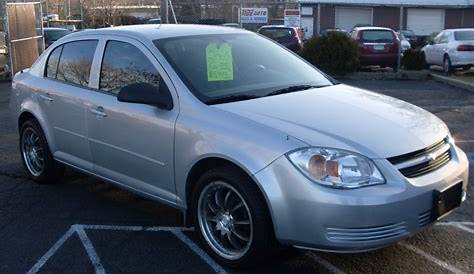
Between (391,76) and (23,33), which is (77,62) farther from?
(391,76)

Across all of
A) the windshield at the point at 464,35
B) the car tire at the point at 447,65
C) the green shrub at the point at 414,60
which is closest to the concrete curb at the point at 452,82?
the car tire at the point at 447,65

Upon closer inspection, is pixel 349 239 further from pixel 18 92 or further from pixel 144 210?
pixel 18 92

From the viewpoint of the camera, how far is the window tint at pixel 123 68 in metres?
4.96

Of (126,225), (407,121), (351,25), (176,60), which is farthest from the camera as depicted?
(351,25)

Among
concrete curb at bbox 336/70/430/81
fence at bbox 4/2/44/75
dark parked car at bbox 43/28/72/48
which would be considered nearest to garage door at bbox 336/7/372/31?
dark parked car at bbox 43/28/72/48

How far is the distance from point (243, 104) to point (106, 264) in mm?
1509

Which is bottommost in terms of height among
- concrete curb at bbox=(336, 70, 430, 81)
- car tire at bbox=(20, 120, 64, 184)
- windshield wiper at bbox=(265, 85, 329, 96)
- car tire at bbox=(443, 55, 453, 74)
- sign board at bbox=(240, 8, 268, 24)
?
concrete curb at bbox=(336, 70, 430, 81)

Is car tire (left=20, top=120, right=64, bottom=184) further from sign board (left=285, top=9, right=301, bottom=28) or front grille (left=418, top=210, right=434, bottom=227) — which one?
sign board (left=285, top=9, right=301, bottom=28)

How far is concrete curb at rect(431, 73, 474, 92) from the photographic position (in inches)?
584

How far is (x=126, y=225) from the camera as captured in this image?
17.2 feet

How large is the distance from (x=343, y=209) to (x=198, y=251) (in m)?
1.39

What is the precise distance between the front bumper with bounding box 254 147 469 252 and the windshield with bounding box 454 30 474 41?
1650cm

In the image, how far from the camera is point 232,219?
4.30 meters

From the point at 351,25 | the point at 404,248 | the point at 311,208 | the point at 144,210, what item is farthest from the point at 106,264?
the point at 351,25
